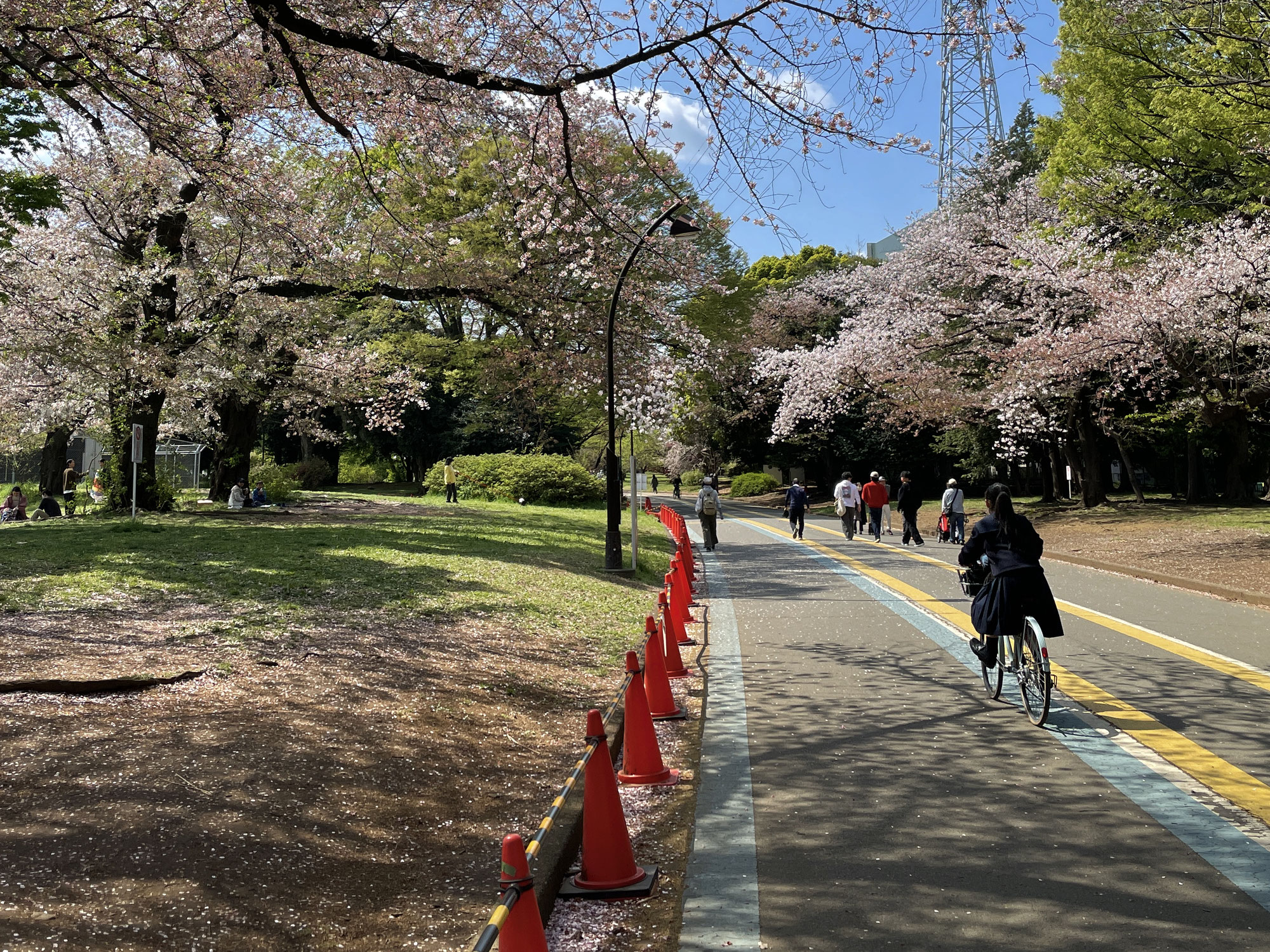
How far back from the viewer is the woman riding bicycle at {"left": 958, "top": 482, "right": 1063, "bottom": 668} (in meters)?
7.82

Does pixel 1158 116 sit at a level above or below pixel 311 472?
above

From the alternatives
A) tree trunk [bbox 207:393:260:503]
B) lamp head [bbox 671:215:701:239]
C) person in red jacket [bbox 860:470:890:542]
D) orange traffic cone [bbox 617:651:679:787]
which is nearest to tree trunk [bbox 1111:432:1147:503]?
person in red jacket [bbox 860:470:890:542]

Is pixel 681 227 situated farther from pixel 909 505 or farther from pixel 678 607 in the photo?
pixel 909 505

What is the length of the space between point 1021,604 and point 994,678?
119cm

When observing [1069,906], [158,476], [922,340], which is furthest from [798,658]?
[922,340]

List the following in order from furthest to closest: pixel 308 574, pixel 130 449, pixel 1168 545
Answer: pixel 130 449
pixel 1168 545
pixel 308 574

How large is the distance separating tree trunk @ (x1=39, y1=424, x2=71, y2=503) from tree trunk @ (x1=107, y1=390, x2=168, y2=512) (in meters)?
9.57

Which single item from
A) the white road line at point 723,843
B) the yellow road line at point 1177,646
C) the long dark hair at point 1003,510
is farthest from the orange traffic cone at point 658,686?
the yellow road line at point 1177,646

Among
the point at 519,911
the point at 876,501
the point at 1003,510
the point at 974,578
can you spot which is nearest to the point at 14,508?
the point at 876,501

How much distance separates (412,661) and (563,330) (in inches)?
479

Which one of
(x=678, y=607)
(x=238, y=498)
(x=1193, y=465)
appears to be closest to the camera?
(x=678, y=607)

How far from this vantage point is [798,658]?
10719 mm

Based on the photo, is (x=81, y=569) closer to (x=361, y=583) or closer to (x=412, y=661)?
(x=361, y=583)

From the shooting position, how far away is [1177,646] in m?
10.6
